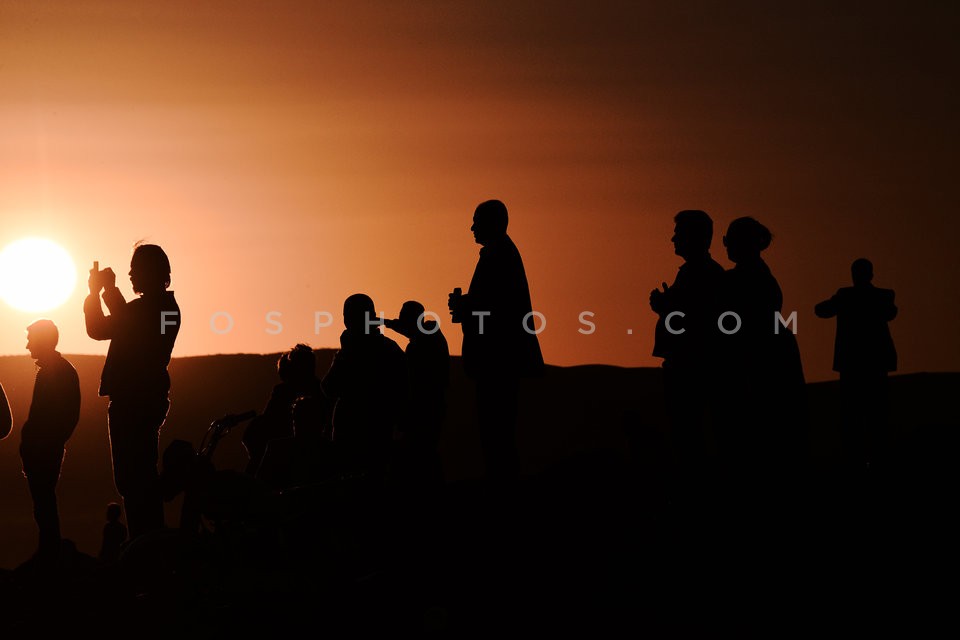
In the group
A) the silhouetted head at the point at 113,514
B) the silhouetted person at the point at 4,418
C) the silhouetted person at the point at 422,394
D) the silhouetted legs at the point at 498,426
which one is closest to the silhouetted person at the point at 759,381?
the silhouetted legs at the point at 498,426

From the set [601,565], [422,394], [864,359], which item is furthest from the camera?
[864,359]

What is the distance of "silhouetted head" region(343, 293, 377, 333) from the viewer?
11.9m

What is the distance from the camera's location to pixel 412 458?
40.9 ft

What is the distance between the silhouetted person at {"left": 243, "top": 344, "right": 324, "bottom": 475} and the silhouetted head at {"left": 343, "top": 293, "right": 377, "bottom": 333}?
1.20 metres

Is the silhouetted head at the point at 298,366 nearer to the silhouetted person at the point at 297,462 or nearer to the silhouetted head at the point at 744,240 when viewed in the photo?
the silhouetted person at the point at 297,462

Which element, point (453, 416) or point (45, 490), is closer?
point (45, 490)

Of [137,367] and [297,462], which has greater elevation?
[137,367]

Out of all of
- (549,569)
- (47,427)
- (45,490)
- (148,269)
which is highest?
(148,269)

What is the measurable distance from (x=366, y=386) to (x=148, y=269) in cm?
197

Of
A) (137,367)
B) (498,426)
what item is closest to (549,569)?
(498,426)

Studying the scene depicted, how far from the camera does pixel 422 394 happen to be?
1252cm

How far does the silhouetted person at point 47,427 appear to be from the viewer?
1181 centimetres

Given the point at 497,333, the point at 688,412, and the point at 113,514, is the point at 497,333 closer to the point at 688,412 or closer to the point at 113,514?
the point at 688,412

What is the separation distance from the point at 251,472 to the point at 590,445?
32092 mm
